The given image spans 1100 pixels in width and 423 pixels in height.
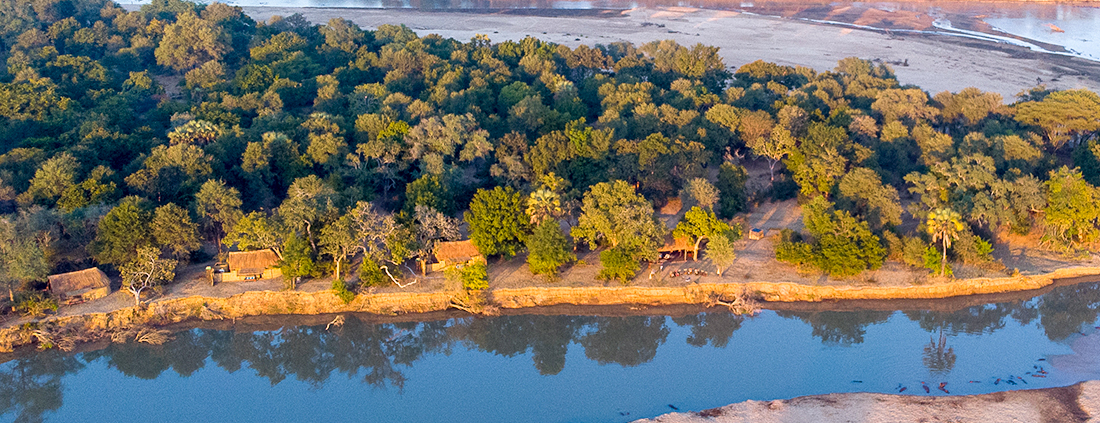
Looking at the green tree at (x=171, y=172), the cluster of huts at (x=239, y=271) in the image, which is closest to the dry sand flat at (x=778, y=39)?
the cluster of huts at (x=239, y=271)

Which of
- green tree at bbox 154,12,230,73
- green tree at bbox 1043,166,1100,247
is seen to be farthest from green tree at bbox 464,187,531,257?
green tree at bbox 154,12,230,73

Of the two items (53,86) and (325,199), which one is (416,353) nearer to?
(325,199)

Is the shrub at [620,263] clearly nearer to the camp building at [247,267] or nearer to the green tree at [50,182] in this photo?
the camp building at [247,267]

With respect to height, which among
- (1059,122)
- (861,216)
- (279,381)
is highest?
(1059,122)

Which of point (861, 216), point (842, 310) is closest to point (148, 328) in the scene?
point (842, 310)

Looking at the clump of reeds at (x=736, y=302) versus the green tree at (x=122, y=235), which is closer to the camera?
the clump of reeds at (x=736, y=302)

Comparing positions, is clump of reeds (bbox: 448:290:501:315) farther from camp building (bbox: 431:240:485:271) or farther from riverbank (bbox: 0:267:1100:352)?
camp building (bbox: 431:240:485:271)

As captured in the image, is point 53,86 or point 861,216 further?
point 53,86
